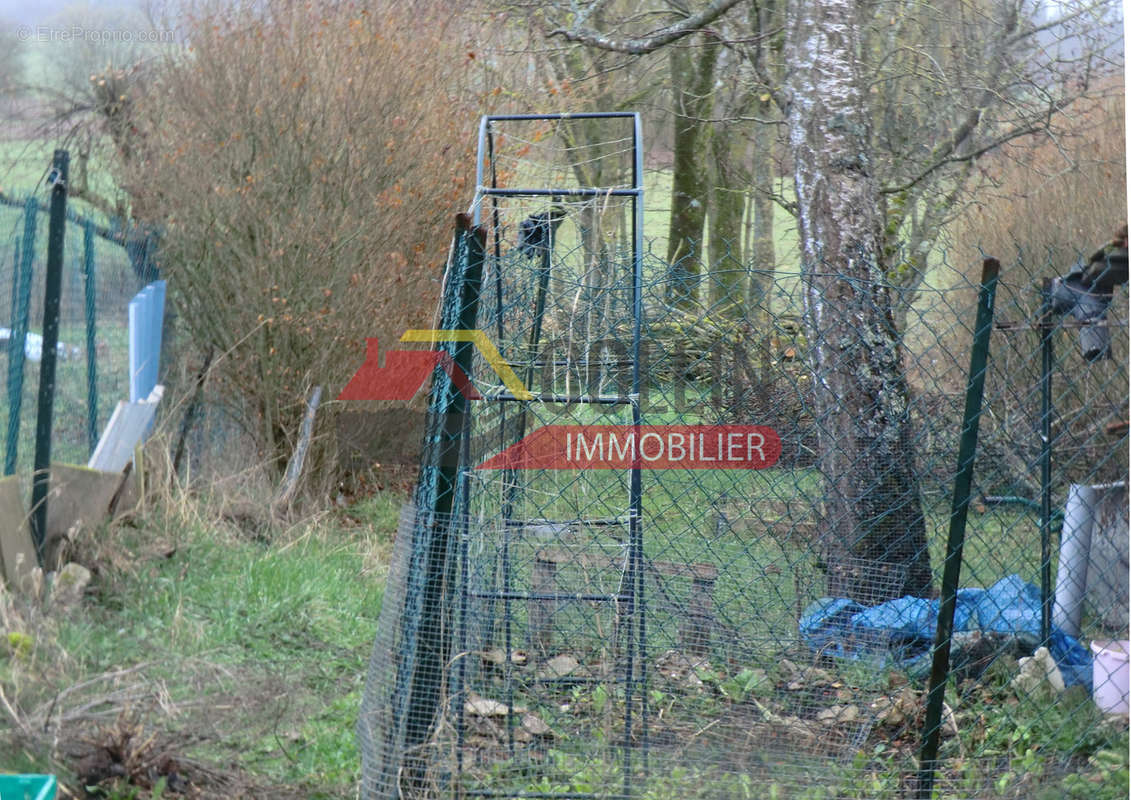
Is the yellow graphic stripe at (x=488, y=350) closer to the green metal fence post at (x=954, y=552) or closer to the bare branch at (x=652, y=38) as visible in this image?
the green metal fence post at (x=954, y=552)

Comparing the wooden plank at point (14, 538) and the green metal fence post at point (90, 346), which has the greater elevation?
the green metal fence post at point (90, 346)

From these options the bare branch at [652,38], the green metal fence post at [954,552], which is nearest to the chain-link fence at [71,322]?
the bare branch at [652,38]

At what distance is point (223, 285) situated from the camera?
20.6 feet

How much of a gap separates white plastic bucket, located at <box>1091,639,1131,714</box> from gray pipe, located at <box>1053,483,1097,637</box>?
469 mm

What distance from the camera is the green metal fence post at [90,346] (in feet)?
17.9

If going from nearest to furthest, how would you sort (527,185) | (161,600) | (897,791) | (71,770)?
(71,770) → (897,791) → (161,600) → (527,185)

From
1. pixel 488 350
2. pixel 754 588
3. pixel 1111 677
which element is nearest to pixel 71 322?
pixel 488 350

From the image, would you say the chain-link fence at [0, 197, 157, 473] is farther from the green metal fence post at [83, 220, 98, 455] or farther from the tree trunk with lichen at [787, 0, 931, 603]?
the tree trunk with lichen at [787, 0, 931, 603]

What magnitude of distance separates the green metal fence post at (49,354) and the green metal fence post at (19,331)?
0.10 meters

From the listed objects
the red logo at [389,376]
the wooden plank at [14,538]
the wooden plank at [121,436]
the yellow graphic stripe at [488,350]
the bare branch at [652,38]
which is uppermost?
the bare branch at [652,38]

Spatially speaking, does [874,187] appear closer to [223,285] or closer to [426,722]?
[426,722]

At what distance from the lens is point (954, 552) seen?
2.96 metres

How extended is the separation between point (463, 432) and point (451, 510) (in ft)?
0.77

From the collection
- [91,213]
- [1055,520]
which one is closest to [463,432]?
[1055,520]
